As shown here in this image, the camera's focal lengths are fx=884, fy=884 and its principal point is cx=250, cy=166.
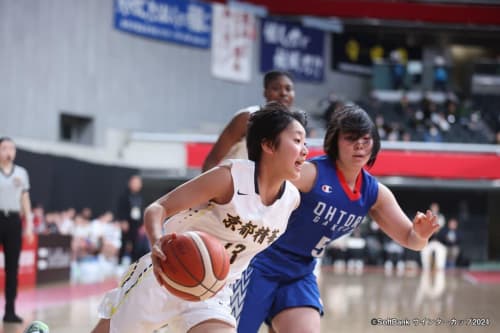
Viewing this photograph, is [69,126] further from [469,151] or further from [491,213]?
[491,213]

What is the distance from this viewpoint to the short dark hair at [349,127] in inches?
186

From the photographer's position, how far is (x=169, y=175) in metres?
22.5

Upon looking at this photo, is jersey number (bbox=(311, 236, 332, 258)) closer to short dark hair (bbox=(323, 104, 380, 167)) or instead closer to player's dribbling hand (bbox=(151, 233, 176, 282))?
short dark hair (bbox=(323, 104, 380, 167))

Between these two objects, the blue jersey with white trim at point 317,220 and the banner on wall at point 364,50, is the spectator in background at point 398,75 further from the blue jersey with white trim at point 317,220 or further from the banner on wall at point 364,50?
the blue jersey with white trim at point 317,220

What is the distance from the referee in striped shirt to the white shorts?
451cm

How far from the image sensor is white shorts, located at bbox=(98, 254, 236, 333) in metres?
3.92

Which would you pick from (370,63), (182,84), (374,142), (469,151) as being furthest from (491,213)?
(374,142)

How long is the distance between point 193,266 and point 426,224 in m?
1.48

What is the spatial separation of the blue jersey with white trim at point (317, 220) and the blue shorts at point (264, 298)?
0.05 m

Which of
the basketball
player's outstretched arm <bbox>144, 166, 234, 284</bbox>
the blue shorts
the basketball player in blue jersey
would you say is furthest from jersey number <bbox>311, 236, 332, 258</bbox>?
the basketball

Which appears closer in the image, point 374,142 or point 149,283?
point 149,283

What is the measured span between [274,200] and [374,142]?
83 cm

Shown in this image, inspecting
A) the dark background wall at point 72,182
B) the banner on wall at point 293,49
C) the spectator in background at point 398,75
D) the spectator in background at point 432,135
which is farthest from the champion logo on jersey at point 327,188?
the spectator in background at point 398,75

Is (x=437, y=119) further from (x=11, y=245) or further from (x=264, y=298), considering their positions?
(x=264, y=298)
